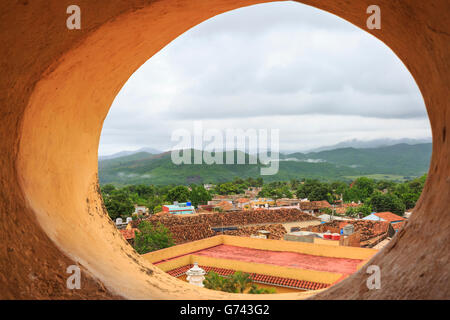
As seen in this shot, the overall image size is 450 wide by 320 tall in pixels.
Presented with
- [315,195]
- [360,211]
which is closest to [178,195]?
[315,195]

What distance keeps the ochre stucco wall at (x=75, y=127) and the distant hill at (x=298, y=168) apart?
242ft

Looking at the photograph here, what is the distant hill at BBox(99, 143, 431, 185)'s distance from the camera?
8275 cm

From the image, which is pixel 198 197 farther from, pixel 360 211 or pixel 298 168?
pixel 298 168

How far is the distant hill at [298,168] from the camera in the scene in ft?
271

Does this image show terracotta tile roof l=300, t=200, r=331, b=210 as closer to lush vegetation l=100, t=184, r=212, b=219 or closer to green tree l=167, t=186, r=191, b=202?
lush vegetation l=100, t=184, r=212, b=219

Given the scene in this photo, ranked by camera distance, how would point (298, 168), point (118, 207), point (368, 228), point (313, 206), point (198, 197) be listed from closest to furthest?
point (368, 228) < point (118, 207) < point (313, 206) < point (198, 197) < point (298, 168)

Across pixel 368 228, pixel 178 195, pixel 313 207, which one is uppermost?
pixel 368 228

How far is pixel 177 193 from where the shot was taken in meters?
42.1

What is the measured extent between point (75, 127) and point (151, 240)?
12329 mm

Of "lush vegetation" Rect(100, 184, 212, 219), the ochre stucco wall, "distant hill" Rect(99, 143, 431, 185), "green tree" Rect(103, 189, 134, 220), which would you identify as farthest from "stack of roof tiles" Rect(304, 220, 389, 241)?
"distant hill" Rect(99, 143, 431, 185)

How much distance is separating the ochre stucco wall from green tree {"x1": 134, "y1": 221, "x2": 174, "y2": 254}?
12.2 metres

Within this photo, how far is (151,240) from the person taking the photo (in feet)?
46.8

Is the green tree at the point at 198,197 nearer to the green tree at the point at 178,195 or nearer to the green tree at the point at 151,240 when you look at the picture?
the green tree at the point at 178,195
